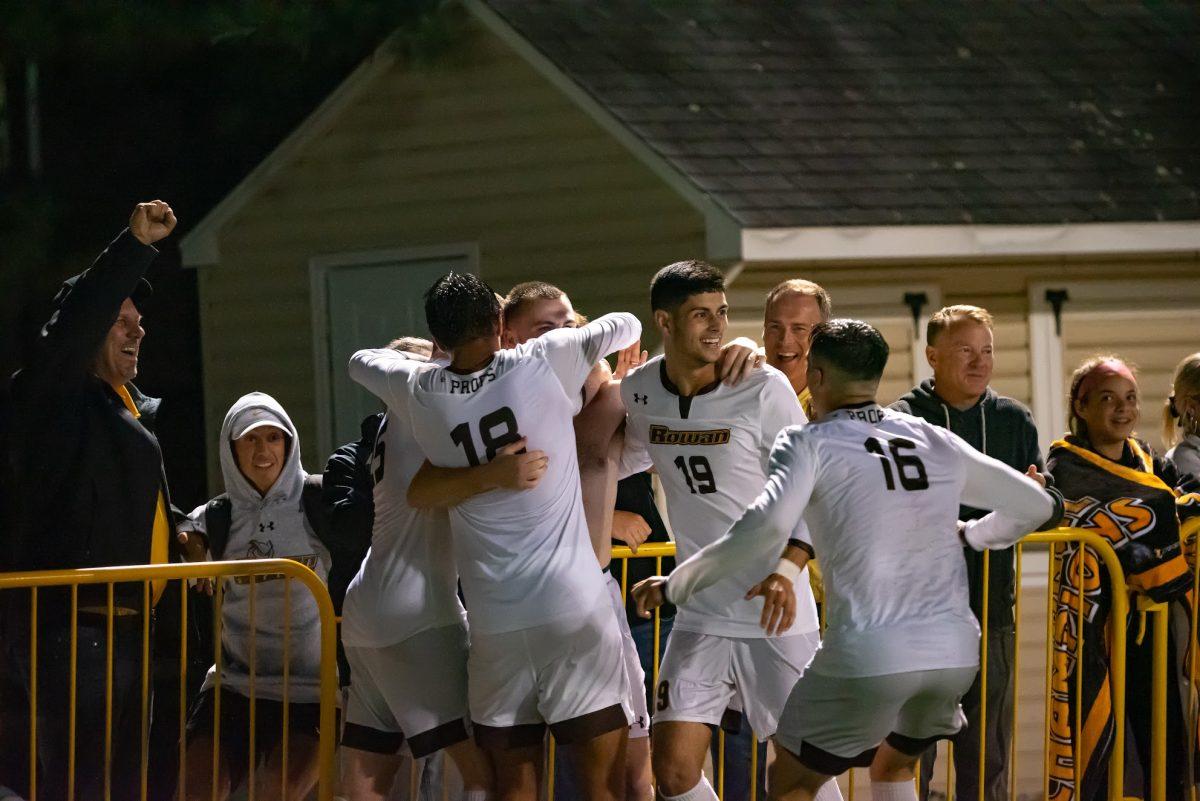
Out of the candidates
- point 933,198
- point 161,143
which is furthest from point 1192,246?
point 161,143

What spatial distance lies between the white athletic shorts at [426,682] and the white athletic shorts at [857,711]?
1.07m

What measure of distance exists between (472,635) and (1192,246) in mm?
7414

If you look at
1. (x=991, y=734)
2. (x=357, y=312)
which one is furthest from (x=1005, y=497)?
(x=357, y=312)

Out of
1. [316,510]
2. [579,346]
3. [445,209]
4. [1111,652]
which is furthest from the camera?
[445,209]

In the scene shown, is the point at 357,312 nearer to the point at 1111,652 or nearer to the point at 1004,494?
the point at 1111,652

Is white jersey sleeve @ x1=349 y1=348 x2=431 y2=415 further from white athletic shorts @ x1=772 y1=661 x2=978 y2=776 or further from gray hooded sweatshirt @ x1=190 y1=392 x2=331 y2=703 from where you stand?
white athletic shorts @ x1=772 y1=661 x2=978 y2=776

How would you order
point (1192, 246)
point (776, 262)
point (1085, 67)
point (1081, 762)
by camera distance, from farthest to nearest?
point (1085, 67) < point (1192, 246) < point (776, 262) < point (1081, 762)

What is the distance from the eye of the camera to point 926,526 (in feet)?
17.1

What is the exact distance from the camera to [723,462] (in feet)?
19.0

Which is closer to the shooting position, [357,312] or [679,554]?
[679,554]

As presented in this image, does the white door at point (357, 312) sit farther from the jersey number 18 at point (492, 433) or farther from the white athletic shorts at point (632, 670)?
the jersey number 18 at point (492, 433)

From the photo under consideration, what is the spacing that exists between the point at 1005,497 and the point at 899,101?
7.12 meters

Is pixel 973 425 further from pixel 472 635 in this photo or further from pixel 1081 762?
pixel 472 635

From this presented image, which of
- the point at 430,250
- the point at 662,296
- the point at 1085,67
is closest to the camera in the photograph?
the point at 662,296
